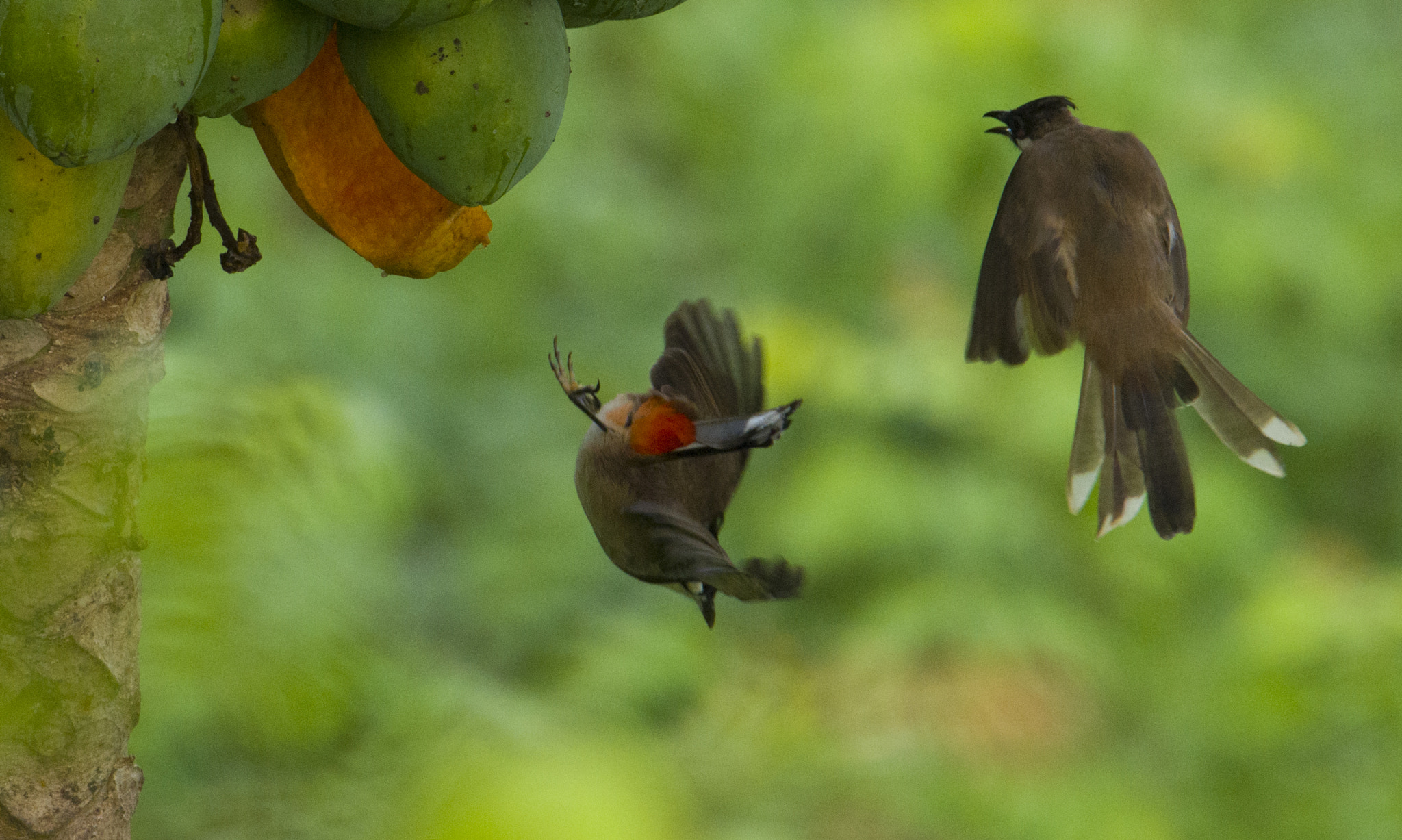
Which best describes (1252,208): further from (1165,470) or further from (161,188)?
(161,188)

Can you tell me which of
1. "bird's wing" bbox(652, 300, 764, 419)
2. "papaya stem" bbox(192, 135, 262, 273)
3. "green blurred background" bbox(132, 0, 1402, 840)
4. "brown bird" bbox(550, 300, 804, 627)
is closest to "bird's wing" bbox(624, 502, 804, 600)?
"brown bird" bbox(550, 300, 804, 627)

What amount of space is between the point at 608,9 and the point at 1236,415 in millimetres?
601

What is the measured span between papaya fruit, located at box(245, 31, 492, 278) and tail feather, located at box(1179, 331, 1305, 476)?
54 centimetres

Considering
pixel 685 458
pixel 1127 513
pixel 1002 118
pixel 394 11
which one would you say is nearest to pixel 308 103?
pixel 394 11

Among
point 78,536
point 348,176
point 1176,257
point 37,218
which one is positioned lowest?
point 78,536

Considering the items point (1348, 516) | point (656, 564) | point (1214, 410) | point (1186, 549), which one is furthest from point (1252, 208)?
point (656, 564)

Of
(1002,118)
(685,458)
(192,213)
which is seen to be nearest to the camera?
(192,213)

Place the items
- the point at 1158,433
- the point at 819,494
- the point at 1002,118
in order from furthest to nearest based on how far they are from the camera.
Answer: the point at 819,494 → the point at 1158,433 → the point at 1002,118

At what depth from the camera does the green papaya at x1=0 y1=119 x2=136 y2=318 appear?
65 centimetres

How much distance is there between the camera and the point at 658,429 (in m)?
0.78

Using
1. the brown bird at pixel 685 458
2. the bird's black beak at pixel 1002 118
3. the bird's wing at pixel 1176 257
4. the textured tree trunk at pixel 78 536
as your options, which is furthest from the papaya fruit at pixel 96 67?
the bird's wing at pixel 1176 257

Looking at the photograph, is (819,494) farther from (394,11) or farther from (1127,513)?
(394,11)

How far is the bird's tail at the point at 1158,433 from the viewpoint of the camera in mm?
1024

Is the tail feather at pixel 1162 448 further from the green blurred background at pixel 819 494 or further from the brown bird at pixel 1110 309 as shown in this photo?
the green blurred background at pixel 819 494
